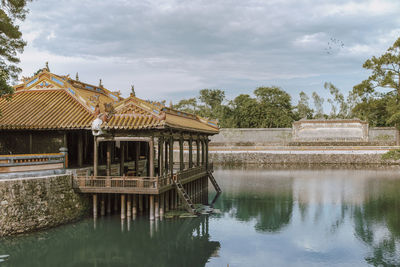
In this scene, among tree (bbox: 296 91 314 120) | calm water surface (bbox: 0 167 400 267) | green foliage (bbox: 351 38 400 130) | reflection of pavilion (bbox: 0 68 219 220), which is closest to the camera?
calm water surface (bbox: 0 167 400 267)

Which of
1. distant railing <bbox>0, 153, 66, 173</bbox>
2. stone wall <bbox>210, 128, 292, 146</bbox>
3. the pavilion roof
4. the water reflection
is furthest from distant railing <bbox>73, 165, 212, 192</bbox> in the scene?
stone wall <bbox>210, 128, 292, 146</bbox>

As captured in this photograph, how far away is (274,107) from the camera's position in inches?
2635

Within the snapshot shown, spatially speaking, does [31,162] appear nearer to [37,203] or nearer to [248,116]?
[37,203]

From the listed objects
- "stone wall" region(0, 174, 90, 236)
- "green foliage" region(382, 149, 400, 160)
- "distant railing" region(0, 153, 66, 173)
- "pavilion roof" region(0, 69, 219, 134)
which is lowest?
"stone wall" region(0, 174, 90, 236)

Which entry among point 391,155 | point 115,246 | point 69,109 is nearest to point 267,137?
point 69,109

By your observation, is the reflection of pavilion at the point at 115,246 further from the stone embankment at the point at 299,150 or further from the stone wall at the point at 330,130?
the stone wall at the point at 330,130

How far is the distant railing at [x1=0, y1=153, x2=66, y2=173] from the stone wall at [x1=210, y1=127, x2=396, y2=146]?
3558cm

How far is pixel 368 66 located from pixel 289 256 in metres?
38.3

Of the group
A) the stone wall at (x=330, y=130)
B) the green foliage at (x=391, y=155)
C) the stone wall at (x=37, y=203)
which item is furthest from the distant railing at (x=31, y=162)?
the stone wall at (x=330, y=130)

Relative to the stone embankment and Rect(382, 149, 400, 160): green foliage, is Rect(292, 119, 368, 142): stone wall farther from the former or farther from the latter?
Rect(382, 149, 400, 160): green foliage

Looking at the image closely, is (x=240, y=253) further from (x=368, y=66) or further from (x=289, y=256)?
(x=368, y=66)

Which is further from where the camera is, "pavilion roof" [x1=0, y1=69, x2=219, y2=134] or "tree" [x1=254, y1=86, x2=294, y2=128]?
"tree" [x1=254, y1=86, x2=294, y2=128]

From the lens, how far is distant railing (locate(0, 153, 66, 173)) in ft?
53.2

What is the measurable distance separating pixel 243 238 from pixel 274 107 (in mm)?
51981
